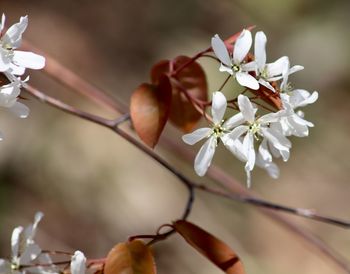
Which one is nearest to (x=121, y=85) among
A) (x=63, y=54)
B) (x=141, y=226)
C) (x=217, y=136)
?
(x=63, y=54)

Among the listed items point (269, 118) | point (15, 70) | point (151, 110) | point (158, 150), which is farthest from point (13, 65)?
point (158, 150)

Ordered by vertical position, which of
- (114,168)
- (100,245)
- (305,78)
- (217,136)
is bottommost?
(100,245)

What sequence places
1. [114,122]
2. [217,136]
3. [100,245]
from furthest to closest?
[100,245]
[114,122]
[217,136]

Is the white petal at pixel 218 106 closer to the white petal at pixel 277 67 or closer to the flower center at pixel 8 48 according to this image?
the white petal at pixel 277 67

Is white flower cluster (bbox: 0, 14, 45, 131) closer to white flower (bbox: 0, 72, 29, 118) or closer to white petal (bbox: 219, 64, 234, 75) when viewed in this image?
white flower (bbox: 0, 72, 29, 118)

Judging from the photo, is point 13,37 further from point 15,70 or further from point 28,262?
point 28,262

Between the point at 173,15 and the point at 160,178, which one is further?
the point at 173,15

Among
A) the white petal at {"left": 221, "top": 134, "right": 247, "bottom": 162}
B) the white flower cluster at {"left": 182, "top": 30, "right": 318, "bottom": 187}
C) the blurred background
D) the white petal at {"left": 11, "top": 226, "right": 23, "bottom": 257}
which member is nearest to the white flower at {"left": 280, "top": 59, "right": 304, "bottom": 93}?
the white flower cluster at {"left": 182, "top": 30, "right": 318, "bottom": 187}

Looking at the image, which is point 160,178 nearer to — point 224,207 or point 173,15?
point 224,207

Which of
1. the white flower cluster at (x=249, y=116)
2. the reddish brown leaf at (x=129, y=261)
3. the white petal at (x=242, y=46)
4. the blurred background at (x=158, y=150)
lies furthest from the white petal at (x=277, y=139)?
the blurred background at (x=158, y=150)
